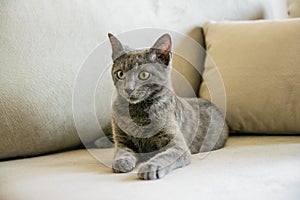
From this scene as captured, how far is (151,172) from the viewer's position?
1195 millimetres

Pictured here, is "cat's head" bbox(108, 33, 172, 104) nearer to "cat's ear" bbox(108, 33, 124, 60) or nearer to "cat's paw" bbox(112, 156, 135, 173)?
"cat's ear" bbox(108, 33, 124, 60)

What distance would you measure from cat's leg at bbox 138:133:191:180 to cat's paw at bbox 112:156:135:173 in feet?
0.17

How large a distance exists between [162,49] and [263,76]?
0.46 m

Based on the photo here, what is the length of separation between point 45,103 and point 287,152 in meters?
0.77

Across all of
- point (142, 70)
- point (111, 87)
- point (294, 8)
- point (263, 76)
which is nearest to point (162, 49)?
point (142, 70)

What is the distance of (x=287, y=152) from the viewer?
1415 mm

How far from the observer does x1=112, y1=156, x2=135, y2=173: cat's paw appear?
50.6 inches

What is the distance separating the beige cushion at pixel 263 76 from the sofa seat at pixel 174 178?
0.49 feet

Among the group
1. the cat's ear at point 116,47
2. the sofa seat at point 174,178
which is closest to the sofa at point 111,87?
the sofa seat at point 174,178

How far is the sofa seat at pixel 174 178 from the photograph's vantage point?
3.57 ft

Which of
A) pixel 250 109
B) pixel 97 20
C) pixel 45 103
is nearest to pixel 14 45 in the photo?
pixel 45 103

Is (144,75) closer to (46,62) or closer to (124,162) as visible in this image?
(124,162)

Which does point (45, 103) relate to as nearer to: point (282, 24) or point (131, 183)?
point (131, 183)

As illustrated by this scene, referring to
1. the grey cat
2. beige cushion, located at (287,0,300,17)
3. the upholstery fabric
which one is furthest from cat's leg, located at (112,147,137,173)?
beige cushion, located at (287,0,300,17)
